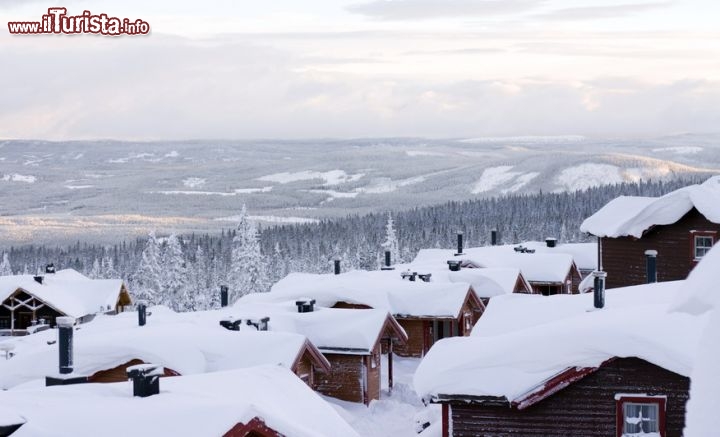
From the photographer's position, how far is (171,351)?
984 inches

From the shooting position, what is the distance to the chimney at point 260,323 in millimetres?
30562

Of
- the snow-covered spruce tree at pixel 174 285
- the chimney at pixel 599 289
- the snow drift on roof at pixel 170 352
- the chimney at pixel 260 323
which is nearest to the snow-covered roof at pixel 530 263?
the chimney at pixel 260 323

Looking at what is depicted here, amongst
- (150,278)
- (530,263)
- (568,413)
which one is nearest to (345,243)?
(150,278)

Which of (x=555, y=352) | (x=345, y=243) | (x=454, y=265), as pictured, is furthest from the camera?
(x=345, y=243)

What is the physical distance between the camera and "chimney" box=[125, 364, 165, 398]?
13320 millimetres

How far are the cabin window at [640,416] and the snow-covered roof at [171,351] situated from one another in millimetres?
10922

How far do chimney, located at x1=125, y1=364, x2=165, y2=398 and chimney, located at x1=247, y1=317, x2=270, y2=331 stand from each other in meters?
16.9

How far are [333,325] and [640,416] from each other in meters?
18.3

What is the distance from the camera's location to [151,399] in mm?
13273

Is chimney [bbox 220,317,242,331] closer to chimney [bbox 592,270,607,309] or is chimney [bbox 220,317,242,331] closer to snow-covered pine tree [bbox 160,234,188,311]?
chimney [bbox 592,270,607,309]

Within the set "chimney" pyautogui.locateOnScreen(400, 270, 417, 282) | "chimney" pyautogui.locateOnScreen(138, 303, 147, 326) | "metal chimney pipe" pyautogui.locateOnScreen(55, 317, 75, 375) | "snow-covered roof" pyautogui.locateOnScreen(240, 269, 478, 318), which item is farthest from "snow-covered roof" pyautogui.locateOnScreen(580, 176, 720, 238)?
"metal chimney pipe" pyautogui.locateOnScreen(55, 317, 75, 375)

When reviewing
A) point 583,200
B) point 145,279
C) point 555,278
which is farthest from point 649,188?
point 555,278

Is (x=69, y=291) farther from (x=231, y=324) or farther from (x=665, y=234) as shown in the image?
(x=665, y=234)

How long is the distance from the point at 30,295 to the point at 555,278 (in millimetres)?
33752
